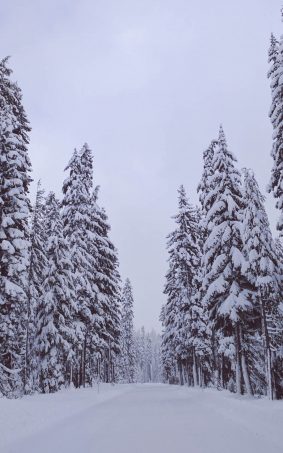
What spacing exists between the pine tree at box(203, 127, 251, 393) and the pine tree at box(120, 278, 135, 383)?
47.2 m

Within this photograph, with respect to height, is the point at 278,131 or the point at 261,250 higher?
the point at 278,131

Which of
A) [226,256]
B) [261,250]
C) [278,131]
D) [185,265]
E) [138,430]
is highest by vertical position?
[278,131]

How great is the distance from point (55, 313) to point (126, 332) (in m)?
54.9

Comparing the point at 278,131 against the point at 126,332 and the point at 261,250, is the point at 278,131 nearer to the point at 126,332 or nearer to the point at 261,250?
the point at 261,250

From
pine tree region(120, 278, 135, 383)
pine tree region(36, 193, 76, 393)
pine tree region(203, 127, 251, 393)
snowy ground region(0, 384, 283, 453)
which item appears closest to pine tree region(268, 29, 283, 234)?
pine tree region(203, 127, 251, 393)

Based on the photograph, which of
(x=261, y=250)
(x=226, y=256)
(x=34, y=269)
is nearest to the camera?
(x=261, y=250)

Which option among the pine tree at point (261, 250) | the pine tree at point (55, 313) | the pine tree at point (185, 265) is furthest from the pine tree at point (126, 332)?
the pine tree at point (261, 250)

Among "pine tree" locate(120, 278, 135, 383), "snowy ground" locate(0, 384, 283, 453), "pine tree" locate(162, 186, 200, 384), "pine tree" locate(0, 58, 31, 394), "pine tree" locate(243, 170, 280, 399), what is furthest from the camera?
"pine tree" locate(120, 278, 135, 383)

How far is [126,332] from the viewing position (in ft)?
264

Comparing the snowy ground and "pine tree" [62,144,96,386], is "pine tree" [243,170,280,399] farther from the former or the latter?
"pine tree" [62,144,96,386]

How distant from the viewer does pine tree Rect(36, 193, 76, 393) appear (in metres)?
26.8

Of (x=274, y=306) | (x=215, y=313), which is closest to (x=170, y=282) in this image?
(x=215, y=313)

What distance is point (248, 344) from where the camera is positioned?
97.7ft

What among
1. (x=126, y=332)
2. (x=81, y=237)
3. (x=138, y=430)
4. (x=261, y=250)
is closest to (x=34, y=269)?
(x=81, y=237)
